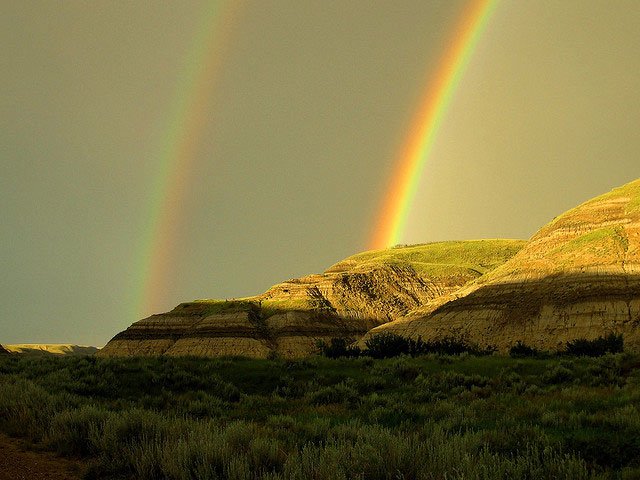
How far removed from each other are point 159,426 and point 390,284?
119 m

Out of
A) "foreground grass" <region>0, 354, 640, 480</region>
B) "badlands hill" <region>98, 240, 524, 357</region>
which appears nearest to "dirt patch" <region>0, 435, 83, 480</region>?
"foreground grass" <region>0, 354, 640, 480</region>

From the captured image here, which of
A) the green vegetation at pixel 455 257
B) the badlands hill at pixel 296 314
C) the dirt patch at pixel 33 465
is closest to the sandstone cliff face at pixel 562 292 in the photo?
the badlands hill at pixel 296 314

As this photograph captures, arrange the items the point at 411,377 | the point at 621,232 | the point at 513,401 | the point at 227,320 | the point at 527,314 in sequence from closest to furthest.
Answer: the point at 513,401 < the point at 411,377 < the point at 527,314 < the point at 621,232 < the point at 227,320

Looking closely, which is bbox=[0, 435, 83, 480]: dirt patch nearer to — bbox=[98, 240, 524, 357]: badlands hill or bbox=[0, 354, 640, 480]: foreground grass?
bbox=[0, 354, 640, 480]: foreground grass

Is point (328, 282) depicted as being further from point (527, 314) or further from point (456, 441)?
point (456, 441)

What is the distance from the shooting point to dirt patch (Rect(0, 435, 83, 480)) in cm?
714

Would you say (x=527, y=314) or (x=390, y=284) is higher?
(x=390, y=284)

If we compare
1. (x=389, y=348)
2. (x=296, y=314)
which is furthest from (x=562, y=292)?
(x=296, y=314)

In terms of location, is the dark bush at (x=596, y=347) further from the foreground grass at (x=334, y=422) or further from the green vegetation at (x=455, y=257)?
the green vegetation at (x=455, y=257)

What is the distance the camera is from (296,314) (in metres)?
103

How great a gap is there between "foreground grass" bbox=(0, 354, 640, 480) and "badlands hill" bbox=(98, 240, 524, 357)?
64015 millimetres

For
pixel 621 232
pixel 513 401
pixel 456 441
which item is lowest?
pixel 513 401

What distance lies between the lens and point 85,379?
1964 cm

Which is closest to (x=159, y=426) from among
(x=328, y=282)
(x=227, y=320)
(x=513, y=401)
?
(x=513, y=401)
